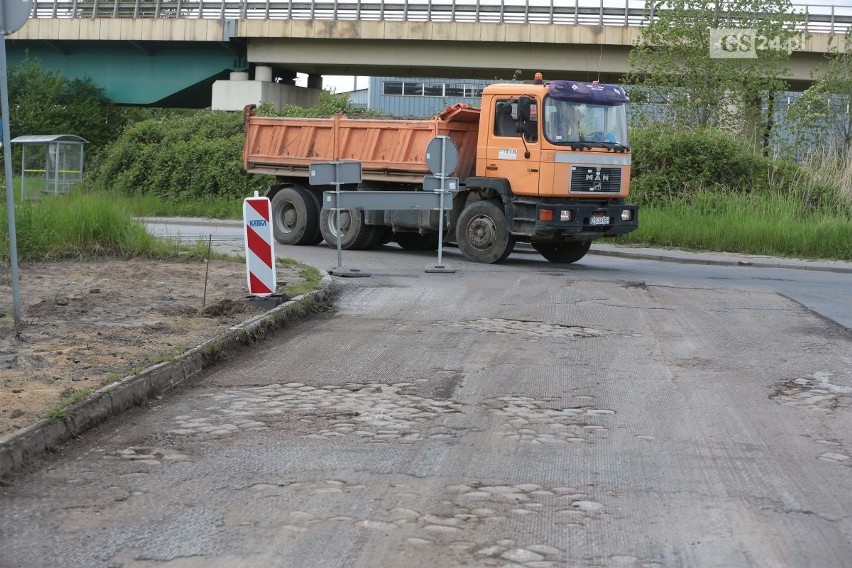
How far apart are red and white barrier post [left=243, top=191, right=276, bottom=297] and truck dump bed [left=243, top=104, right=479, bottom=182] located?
8.01m

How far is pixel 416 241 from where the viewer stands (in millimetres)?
22438

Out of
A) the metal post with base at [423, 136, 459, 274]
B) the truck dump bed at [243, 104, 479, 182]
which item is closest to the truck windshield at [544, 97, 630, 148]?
the truck dump bed at [243, 104, 479, 182]

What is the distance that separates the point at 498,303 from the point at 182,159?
25.4 meters

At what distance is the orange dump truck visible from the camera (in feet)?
61.1

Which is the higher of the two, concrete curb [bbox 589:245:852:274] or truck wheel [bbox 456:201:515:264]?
truck wheel [bbox 456:201:515:264]

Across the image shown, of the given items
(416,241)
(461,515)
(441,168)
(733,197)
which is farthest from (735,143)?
Answer: (461,515)

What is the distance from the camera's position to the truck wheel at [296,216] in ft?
73.3

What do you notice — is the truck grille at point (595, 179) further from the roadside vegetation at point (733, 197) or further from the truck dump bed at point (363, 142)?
the roadside vegetation at point (733, 197)

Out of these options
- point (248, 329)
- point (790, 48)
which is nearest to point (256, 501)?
point (248, 329)

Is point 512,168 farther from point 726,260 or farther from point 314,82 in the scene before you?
point 314,82

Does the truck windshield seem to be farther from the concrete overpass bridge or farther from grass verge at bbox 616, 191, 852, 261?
the concrete overpass bridge

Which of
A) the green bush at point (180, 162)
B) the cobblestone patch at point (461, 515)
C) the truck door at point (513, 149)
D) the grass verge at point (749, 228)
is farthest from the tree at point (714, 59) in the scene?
the cobblestone patch at point (461, 515)

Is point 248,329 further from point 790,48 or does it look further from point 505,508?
point 790,48

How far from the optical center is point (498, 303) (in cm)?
1366
